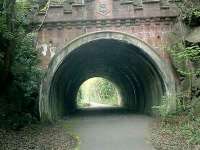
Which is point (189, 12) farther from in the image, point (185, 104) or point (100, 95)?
point (100, 95)

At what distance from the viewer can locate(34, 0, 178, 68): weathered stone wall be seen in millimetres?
17547

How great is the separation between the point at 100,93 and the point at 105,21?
36004mm

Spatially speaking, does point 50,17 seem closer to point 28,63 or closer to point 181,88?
point 28,63

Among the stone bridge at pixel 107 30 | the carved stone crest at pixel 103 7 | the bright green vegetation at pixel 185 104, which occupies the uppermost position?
the carved stone crest at pixel 103 7

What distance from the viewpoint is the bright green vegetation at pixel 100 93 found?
144 feet

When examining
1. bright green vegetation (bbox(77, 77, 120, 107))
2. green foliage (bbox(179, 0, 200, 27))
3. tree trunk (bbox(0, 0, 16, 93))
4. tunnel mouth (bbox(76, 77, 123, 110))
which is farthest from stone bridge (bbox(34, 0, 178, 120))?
bright green vegetation (bbox(77, 77, 120, 107))

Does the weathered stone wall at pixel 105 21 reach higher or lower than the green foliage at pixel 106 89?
higher

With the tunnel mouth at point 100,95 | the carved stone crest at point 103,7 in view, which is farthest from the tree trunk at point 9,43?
the tunnel mouth at point 100,95

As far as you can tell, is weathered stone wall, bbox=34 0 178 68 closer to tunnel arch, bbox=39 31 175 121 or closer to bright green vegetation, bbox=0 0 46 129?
tunnel arch, bbox=39 31 175 121

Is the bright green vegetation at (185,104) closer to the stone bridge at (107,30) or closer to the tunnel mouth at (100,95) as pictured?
the stone bridge at (107,30)

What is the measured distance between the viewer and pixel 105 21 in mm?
17594

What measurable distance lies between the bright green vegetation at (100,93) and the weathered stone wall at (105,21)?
74.3ft

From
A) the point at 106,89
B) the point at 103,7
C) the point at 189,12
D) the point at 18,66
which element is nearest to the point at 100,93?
the point at 106,89

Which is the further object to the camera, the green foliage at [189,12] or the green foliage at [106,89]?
the green foliage at [106,89]
